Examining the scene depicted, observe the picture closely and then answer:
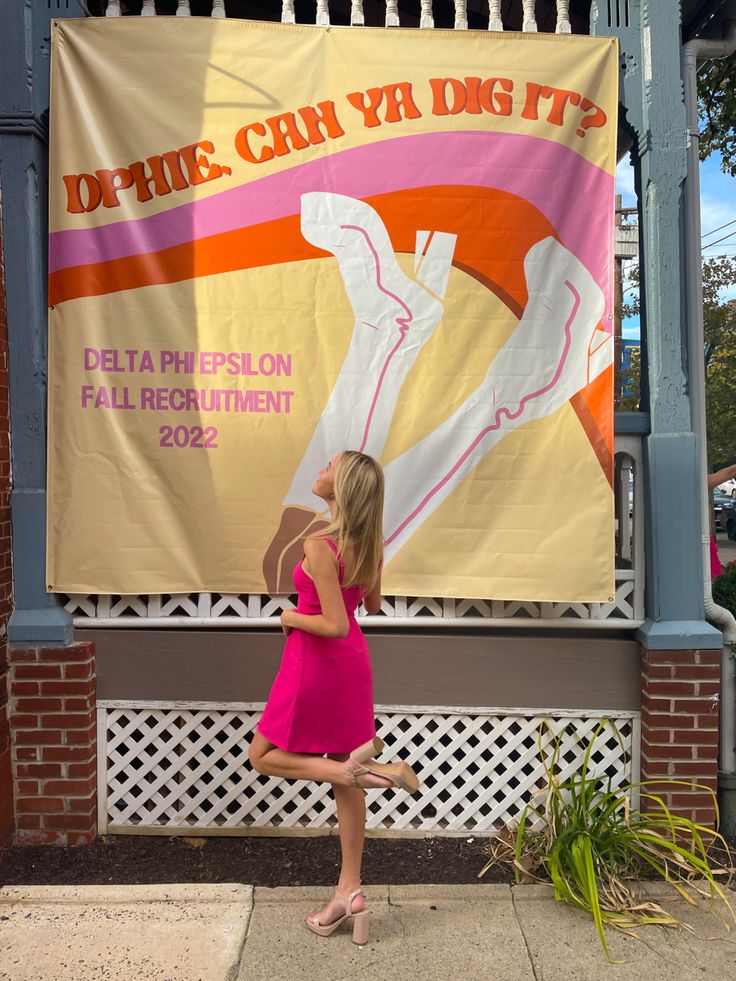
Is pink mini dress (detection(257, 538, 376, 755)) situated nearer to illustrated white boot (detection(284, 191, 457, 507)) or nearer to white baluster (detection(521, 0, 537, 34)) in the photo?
illustrated white boot (detection(284, 191, 457, 507))

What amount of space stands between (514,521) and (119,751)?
7.69ft

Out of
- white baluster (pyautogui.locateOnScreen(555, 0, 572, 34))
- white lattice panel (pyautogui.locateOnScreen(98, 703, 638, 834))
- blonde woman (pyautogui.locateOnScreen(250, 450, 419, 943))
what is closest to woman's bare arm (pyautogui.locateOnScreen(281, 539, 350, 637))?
blonde woman (pyautogui.locateOnScreen(250, 450, 419, 943))

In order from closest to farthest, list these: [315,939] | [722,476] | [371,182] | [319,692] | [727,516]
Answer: [319,692]
[315,939]
[371,182]
[722,476]
[727,516]

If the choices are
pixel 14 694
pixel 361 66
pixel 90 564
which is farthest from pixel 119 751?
pixel 361 66

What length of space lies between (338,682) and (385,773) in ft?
1.17

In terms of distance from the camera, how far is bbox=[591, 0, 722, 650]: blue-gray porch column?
372 cm

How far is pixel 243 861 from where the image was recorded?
12.0ft

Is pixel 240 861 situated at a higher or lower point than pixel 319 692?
lower

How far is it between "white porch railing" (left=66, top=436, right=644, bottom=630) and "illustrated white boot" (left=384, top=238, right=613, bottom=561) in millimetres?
369

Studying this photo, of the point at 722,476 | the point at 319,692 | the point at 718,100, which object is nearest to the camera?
the point at 319,692

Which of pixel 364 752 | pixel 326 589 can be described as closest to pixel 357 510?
pixel 326 589

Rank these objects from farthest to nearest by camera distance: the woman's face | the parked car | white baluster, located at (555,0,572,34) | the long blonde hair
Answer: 1. the parked car
2. white baluster, located at (555,0,572,34)
3. the woman's face
4. the long blonde hair

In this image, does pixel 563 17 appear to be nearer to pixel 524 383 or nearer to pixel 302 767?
pixel 524 383

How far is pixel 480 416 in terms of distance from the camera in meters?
3.68
